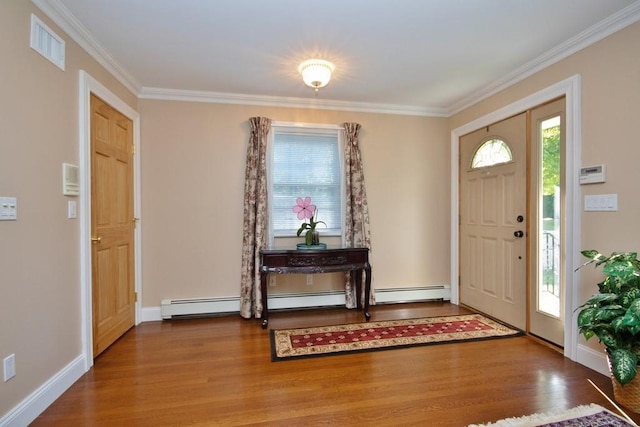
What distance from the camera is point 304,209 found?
3.41 m

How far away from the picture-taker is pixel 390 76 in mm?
2998

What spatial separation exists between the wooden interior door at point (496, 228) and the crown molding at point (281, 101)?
794mm

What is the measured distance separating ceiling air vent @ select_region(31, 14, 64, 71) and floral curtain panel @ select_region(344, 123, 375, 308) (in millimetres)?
2590

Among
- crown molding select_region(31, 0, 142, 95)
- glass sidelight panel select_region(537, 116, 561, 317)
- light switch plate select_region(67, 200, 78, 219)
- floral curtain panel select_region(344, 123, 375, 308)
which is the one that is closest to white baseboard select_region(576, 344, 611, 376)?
glass sidelight panel select_region(537, 116, 561, 317)

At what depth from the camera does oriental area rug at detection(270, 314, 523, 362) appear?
8.48 ft

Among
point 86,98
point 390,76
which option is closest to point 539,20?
point 390,76

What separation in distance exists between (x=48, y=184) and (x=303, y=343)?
7.11 feet

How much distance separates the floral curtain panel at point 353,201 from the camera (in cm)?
363

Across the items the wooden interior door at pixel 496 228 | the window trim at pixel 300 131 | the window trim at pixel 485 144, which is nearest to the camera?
the wooden interior door at pixel 496 228

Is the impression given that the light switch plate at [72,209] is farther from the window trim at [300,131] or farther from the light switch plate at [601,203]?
the light switch plate at [601,203]

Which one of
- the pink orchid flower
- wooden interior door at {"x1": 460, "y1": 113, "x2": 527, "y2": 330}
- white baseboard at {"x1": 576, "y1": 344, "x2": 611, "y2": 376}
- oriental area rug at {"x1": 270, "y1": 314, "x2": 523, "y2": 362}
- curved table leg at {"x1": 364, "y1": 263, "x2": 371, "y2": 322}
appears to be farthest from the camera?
the pink orchid flower

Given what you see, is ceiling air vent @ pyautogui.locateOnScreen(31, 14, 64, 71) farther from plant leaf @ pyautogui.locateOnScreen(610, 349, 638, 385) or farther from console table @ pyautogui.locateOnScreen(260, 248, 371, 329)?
plant leaf @ pyautogui.locateOnScreen(610, 349, 638, 385)

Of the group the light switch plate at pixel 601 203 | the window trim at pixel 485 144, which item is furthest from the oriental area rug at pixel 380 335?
the window trim at pixel 485 144

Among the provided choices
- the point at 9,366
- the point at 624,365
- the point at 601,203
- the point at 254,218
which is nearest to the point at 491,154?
the point at 601,203
